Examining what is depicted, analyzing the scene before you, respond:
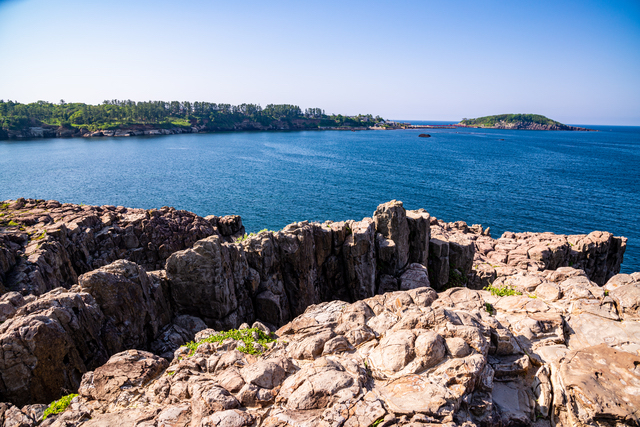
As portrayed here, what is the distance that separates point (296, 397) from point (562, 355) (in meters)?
11.6

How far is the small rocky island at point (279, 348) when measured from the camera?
440 inches

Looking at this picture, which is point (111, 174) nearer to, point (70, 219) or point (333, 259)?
point (70, 219)

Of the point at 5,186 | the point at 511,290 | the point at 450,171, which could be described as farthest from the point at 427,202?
the point at 5,186

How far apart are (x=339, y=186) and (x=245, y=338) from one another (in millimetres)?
78327

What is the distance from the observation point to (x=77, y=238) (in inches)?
1198

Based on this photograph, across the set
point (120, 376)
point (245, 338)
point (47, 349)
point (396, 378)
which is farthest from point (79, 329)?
point (396, 378)

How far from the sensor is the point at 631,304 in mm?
16500

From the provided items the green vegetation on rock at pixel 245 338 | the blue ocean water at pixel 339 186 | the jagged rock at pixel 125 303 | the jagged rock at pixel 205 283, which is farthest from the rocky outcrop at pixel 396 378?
the blue ocean water at pixel 339 186

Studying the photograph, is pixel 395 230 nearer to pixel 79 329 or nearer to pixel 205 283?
pixel 205 283

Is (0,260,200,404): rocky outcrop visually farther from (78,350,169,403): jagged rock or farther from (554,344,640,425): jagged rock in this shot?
(554,344,640,425): jagged rock

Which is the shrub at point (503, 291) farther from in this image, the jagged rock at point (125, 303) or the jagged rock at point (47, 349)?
the jagged rock at point (47, 349)

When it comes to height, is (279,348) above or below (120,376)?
above

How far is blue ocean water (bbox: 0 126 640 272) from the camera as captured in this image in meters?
69.2

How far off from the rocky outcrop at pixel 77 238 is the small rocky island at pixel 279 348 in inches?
9.2
